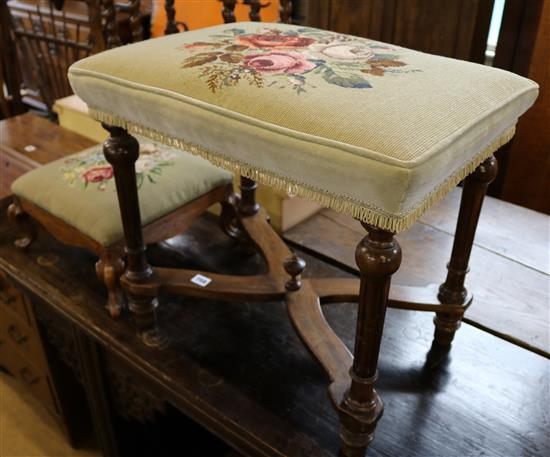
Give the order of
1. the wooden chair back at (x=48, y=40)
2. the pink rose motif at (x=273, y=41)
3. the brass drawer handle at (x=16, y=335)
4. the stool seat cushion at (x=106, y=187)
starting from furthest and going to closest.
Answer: the wooden chair back at (x=48, y=40), the brass drawer handle at (x=16, y=335), the stool seat cushion at (x=106, y=187), the pink rose motif at (x=273, y=41)

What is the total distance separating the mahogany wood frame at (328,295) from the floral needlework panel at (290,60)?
0.62ft

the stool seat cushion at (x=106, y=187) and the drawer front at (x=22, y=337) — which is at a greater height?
the stool seat cushion at (x=106, y=187)

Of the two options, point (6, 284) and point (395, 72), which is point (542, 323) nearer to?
point (395, 72)

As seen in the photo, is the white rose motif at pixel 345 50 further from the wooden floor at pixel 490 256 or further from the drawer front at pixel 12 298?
the drawer front at pixel 12 298

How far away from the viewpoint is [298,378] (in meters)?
0.88

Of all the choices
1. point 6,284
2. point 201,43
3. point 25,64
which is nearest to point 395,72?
point 201,43

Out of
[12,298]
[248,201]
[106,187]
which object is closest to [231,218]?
[248,201]

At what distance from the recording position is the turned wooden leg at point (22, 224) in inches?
44.4

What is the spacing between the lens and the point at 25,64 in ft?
9.05

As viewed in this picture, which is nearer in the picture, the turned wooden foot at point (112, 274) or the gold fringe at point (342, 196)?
the gold fringe at point (342, 196)

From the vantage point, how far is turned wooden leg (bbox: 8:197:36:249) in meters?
1.13

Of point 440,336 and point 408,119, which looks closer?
point 408,119

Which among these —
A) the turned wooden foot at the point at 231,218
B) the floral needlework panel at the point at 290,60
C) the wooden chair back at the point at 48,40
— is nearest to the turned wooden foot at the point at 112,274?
the turned wooden foot at the point at 231,218

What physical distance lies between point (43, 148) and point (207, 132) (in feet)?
3.58
